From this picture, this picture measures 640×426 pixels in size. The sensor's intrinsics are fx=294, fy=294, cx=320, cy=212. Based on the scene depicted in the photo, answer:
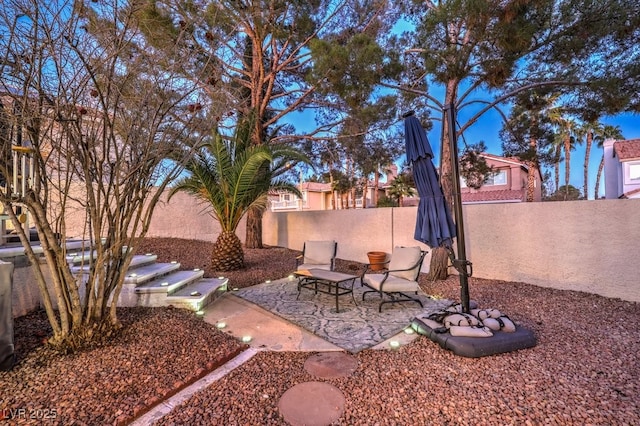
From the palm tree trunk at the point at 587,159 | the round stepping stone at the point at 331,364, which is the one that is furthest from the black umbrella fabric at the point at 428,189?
the palm tree trunk at the point at 587,159

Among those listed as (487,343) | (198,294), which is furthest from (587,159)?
(198,294)

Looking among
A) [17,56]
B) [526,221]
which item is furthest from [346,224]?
[17,56]

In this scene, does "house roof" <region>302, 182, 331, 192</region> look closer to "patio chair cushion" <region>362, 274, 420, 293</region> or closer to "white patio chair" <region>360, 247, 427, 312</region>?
"white patio chair" <region>360, 247, 427, 312</region>

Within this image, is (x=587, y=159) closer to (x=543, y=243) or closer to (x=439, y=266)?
(x=543, y=243)

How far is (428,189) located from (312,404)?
9.81 feet

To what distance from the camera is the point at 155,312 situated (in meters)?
4.07

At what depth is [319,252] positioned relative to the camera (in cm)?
678

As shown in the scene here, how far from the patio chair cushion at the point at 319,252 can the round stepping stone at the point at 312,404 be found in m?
4.00

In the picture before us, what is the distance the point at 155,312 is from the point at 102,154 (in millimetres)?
2200

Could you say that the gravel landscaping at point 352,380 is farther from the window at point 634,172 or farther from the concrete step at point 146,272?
the window at point 634,172

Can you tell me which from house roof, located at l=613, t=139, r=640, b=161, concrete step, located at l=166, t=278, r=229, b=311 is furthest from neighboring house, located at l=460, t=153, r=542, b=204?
concrete step, located at l=166, t=278, r=229, b=311

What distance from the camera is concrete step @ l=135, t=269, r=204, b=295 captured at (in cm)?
438

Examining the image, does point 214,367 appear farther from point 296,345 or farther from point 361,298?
point 361,298

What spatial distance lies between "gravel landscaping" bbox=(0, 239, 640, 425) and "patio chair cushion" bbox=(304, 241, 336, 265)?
Result: 318 centimetres
